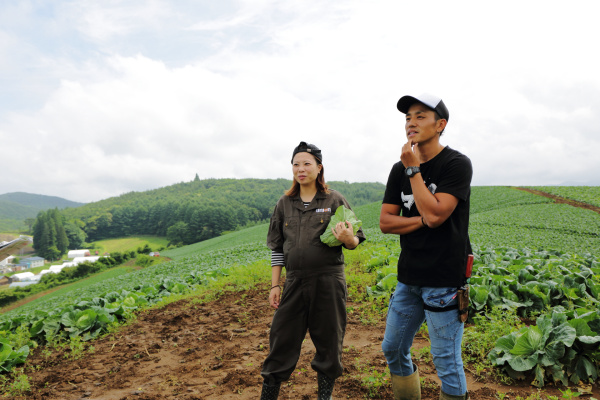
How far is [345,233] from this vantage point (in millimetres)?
2682

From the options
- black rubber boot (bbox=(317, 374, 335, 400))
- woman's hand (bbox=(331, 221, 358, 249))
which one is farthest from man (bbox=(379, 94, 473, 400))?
black rubber boot (bbox=(317, 374, 335, 400))

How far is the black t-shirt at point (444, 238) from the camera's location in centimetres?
220

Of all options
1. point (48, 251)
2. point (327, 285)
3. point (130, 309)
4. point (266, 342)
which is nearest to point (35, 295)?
point (130, 309)

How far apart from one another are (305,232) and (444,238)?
42.9 inches

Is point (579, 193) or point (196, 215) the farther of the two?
point (196, 215)

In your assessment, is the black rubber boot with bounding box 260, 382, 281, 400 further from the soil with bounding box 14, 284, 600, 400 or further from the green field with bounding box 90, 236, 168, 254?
the green field with bounding box 90, 236, 168, 254

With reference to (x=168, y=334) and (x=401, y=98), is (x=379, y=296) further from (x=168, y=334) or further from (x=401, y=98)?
(x=401, y=98)

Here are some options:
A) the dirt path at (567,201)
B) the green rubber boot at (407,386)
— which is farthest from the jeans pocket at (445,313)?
the dirt path at (567,201)

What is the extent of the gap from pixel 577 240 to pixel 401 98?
78.5 ft

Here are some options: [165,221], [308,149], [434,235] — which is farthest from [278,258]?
[165,221]

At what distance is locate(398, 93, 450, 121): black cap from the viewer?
226 cm

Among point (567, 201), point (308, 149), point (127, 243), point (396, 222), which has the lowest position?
point (127, 243)

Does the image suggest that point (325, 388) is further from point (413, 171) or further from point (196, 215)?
point (196, 215)

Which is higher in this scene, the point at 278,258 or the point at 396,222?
the point at 396,222
